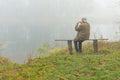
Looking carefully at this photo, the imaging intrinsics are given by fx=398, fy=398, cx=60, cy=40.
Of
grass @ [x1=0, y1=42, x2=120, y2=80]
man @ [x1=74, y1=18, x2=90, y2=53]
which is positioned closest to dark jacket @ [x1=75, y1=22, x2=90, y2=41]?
man @ [x1=74, y1=18, x2=90, y2=53]

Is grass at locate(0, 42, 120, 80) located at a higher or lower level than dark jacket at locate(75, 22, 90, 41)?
lower

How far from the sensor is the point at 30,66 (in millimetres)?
15180

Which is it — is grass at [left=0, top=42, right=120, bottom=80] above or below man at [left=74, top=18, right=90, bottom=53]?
below

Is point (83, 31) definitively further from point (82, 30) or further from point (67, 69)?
point (67, 69)

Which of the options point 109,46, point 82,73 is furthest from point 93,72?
point 109,46

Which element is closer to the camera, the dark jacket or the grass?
the grass

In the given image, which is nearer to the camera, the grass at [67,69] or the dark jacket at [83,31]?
the grass at [67,69]

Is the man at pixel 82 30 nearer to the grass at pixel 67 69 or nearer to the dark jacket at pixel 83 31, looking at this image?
the dark jacket at pixel 83 31

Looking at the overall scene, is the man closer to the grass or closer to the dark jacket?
the dark jacket

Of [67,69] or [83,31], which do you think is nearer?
[67,69]

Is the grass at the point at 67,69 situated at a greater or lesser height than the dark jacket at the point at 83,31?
lesser

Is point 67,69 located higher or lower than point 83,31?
lower

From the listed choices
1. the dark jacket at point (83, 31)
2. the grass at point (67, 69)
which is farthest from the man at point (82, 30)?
the grass at point (67, 69)

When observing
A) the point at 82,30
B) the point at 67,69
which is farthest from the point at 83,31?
the point at 67,69
